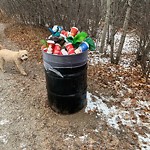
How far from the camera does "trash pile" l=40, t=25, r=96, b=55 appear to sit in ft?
10.2

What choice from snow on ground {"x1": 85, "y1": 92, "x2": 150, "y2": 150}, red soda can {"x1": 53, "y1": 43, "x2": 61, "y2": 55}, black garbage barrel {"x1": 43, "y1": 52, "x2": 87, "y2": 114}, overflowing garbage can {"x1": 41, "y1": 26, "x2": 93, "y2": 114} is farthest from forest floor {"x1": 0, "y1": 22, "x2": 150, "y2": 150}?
red soda can {"x1": 53, "y1": 43, "x2": 61, "y2": 55}

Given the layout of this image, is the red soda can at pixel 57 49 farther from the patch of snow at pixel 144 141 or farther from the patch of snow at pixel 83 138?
the patch of snow at pixel 144 141

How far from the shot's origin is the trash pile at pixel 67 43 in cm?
310

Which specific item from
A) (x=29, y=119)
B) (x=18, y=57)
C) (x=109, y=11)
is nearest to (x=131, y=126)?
(x=29, y=119)

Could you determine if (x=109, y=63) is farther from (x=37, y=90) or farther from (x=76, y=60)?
(x=76, y=60)

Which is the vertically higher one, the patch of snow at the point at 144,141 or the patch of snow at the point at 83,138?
the patch of snow at the point at 83,138

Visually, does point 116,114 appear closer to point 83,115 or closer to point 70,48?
point 83,115

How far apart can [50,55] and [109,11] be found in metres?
3.28

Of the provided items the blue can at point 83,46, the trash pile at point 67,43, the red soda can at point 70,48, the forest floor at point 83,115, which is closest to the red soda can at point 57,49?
the trash pile at point 67,43

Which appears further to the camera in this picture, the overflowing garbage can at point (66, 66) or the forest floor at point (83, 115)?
the forest floor at point (83, 115)

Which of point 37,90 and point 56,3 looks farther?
point 56,3

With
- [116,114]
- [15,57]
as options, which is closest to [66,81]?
[116,114]

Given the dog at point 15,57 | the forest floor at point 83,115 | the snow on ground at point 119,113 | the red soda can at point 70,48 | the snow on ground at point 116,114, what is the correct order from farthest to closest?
the dog at point 15,57
the snow on ground at point 116,114
the snow on ground at point 119,113
the forest floor at point 83,115
the red soda can at point 70,48

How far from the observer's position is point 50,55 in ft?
10.1
